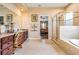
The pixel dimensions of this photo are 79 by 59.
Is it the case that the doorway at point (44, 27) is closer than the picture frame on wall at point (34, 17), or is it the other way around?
the doorway at point (44, 27)

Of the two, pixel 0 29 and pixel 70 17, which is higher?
pixel 70 17

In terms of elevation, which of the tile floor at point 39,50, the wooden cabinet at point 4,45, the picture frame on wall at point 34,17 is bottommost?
the tile floor at point 39,50

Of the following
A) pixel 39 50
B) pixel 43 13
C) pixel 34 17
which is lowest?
pixel 39 50

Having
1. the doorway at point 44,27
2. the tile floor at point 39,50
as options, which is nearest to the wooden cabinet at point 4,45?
the tile floor at point 39,50

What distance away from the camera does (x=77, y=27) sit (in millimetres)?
5777

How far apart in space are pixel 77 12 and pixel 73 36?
1453 mm

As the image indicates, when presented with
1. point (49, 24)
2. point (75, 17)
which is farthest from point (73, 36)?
point (49, 24)

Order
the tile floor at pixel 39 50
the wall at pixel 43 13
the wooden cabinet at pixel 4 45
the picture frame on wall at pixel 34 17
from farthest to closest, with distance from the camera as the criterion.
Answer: the picture frame on wall at pixel 34 17 < the wall at pixel 43 13 < the tile floor at pixel 39 50 < the wooden cabinet at pixel 4 45

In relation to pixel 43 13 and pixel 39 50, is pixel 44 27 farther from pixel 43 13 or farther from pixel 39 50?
pixel 39 50

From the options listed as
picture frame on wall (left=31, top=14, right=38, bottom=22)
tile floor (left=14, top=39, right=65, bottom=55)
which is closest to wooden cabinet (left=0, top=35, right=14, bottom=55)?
tile floor (left=14, top=39, right=65, bottom=55)

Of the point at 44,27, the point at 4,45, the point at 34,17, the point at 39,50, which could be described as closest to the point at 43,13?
the point at 34,17

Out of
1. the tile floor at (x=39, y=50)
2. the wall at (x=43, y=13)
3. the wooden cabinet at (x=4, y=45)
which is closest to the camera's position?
the wooden cabinet at (x=4, y=45)

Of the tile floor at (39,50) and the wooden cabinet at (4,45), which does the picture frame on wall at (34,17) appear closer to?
the tile floor at (39,50)
